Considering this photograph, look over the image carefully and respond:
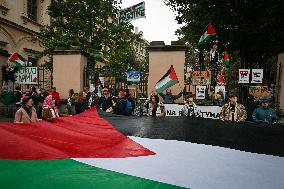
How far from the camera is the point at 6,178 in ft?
8.03

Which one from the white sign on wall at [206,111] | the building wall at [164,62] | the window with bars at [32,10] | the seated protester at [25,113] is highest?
the window with bars at [32,10]

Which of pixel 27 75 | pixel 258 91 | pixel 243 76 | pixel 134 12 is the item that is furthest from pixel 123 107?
pixel 134 12

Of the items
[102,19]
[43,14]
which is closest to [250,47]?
[102,19]

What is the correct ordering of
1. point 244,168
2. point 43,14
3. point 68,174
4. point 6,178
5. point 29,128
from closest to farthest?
1. point 6,178
2. point 68,174
3. point 244,168
4. point 29,128
5. point 43,14

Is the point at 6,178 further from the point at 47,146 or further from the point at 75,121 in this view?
the point at 75,121

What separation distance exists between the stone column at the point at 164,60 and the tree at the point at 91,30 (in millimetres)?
6794

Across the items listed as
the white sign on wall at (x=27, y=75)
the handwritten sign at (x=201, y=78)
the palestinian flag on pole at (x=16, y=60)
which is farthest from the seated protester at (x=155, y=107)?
the palestinian flag on pole at (x=16, y=60)

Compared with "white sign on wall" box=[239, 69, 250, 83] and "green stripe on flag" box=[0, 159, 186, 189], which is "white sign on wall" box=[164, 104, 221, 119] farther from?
"green stripe on flag" box=[0, 159, 186, 189]

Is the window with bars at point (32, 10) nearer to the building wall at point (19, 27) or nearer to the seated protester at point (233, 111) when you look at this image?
the building wall at point (19, 27)

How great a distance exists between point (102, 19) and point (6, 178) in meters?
18.0

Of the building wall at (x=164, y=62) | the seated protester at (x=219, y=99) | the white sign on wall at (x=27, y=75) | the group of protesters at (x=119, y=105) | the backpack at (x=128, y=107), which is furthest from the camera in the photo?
the white sign on wall at (x=27, y=75)

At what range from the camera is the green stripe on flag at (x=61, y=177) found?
2.40 metres

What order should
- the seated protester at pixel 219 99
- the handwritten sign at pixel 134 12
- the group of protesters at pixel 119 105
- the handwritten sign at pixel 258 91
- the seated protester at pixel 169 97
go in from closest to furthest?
1. the group of protesters at pixel 119 105
2. the seated protester at pixel 219 99
3. the seated protester at pixel 169 97
4. the handwritten sign at pixel 258 91
5. the handwritten sign at pixel 134 12

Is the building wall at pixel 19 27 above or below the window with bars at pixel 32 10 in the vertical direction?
below
